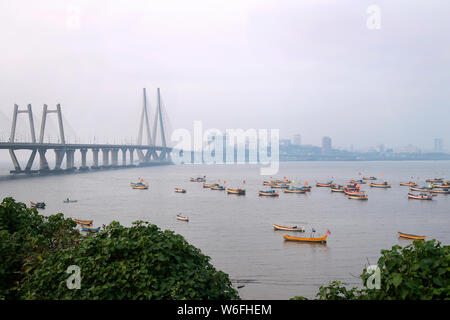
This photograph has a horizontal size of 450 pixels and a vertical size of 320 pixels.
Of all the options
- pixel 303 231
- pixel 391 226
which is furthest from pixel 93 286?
pixel 391 226

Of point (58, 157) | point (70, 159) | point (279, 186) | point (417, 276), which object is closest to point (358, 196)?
point (279, 186)

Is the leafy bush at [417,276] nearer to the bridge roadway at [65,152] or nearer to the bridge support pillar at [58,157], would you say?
the bridge roadway at [65,152]

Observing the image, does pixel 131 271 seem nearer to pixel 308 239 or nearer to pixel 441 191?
pixel 308 239

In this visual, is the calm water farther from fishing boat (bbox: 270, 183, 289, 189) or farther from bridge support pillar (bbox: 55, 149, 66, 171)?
bridge support pillar (bbox: 55, 149, 66, 171)

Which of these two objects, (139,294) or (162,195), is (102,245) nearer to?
(139,294)

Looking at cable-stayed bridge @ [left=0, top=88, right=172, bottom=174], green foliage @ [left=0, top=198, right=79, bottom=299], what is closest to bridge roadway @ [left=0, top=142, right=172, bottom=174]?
cable-stayed bridge @ [left=0, top=88, right=172, bottom=174]

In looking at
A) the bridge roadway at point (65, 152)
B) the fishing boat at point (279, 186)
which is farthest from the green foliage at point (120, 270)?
the bridge roadway at point (65, 152)
